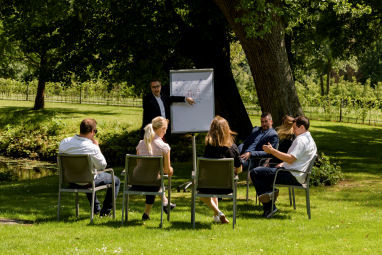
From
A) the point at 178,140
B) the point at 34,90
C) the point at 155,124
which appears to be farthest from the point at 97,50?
the point at 34,90

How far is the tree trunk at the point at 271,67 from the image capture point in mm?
13383

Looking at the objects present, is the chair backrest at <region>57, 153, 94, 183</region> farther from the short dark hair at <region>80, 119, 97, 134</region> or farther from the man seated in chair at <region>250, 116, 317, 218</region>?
the man seated in chair at <region>250, 116, 317, 218</region>

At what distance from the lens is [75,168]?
26.9 ft

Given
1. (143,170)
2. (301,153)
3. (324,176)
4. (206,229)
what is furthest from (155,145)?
(324,176)

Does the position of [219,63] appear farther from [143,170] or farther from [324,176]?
[143,170]

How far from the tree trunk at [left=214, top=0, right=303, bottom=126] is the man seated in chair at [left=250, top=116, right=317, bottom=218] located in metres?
4.77

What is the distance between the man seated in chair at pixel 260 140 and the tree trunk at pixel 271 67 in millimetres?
3372

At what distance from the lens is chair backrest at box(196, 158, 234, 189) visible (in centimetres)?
770

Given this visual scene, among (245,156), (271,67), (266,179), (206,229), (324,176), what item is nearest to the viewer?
(206,229)

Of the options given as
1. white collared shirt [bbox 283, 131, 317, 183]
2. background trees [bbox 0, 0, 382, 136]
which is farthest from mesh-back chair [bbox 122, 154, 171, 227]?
background trees [bbox 0, 0, 382, 136]

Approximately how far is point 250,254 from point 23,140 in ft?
69.8

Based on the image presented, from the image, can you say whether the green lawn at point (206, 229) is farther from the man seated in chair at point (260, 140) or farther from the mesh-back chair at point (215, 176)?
the man seated in chair at point (260, 140)

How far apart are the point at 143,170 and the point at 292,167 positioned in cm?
245

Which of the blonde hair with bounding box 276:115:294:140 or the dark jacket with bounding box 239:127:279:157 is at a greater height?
the blonde hair with bounding box 276:115:294:140
